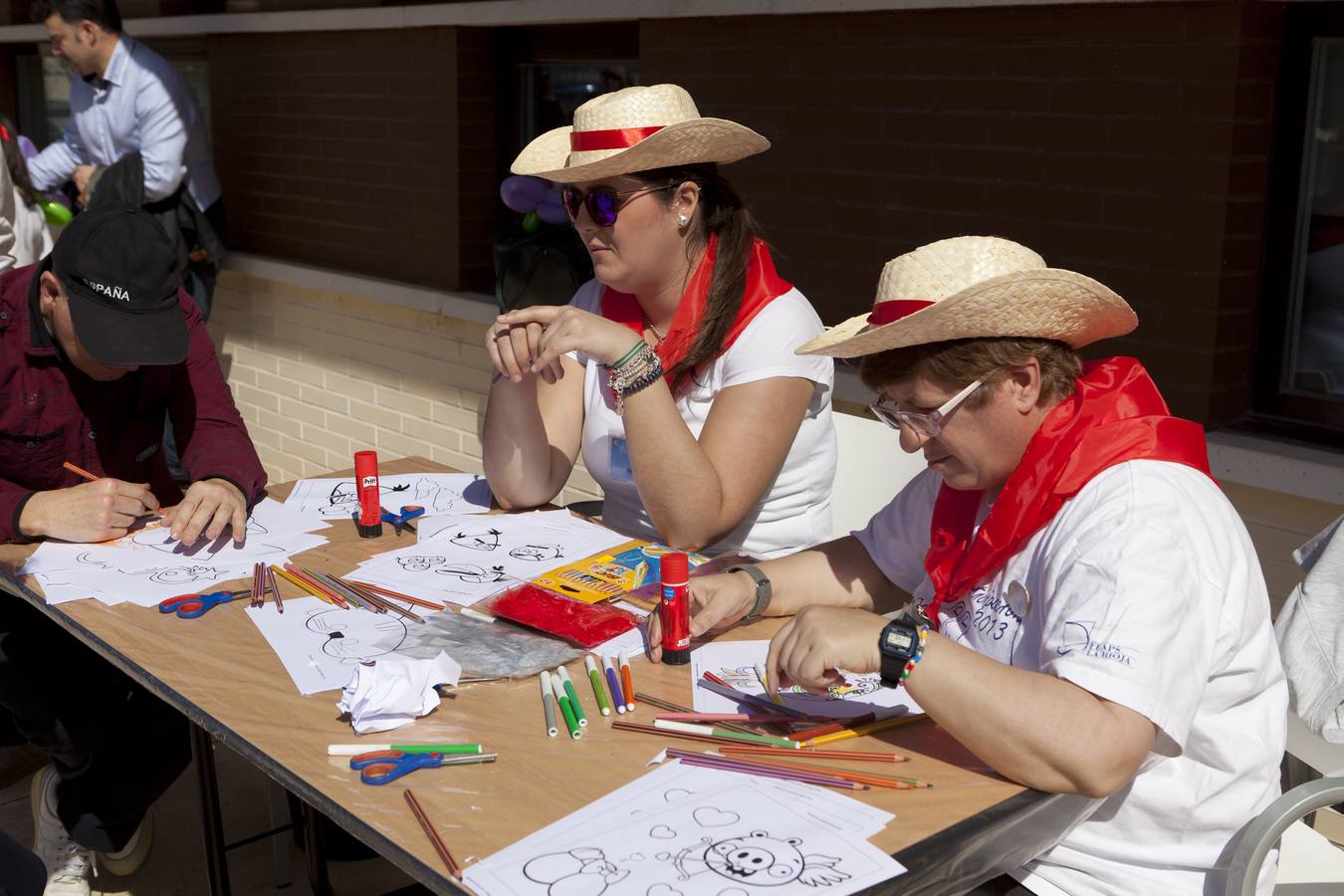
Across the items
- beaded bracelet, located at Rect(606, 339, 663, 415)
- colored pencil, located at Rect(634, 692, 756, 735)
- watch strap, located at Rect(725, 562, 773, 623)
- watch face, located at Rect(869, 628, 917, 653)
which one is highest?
beaded bracelet, located at Rect(606, 339, 663, 415)

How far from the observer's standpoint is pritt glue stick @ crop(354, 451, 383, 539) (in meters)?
2.95

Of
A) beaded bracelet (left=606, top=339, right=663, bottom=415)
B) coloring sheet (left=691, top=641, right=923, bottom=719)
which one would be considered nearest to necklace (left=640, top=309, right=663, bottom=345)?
beaded bracelet (left=606, top=339, right=663, bottom=415)

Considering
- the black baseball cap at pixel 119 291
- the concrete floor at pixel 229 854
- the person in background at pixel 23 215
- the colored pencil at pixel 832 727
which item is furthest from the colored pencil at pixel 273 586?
the person in background at pixel 23 215

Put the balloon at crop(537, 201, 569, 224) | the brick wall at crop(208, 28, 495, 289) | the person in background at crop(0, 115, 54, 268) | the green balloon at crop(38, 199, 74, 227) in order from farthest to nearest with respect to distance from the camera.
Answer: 1. the green balloon at crop(38, 199, 74, 227)
2. the brick wall at crop(208, 28, 495, 289)
3. the person in background at crop(0, 115, 54, 268)
4. the balloon at crop(537, 201, 569, 224)

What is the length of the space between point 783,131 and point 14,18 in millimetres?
6626

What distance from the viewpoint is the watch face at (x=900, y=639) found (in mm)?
1858

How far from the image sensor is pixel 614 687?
215 cm

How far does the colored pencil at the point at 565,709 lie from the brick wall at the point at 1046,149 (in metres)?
2.23

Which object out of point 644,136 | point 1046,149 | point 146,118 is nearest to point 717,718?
point 644,136

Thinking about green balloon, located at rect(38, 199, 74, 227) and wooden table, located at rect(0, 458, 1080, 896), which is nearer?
wooden table, located at rect(0, 458, 1080, 896)

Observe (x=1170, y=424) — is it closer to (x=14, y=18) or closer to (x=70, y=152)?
(x=70, y=152)

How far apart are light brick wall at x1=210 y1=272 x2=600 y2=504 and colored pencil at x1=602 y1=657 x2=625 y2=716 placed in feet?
10.8

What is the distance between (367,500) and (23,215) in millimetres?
3317

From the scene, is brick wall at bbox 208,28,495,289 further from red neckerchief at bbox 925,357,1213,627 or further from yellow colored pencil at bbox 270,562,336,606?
red neckerchief at bbox 925,357,1213,627
